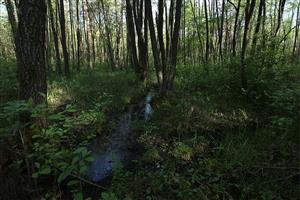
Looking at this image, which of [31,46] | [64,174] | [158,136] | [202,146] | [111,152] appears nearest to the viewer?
[64,174]

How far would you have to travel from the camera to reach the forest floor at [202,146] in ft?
9.73

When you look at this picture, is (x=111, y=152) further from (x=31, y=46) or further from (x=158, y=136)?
(x=31, y=46)

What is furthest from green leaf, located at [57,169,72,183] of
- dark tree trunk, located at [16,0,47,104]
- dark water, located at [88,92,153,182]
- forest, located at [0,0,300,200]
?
dark tree trunk, located at [16,0,47,104]

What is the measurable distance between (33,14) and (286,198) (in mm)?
4850

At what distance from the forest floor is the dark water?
0.26 meters

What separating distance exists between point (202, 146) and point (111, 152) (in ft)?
6.41

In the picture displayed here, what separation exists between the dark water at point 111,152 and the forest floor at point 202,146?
0.86 ft

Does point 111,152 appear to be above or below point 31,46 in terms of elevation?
below

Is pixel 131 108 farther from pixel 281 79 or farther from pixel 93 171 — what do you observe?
pixel 281 79

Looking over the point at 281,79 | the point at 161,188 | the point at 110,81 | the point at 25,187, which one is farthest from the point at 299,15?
the point at 25,187

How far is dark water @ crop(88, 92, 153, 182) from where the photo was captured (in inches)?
153

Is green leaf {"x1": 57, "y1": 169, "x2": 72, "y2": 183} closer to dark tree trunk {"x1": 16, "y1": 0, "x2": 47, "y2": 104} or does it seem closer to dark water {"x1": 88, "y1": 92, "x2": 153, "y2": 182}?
dark water {"x1": 88, "y1": 92, "x2": 153, "y2": 182}

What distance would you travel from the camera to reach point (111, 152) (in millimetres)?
4641

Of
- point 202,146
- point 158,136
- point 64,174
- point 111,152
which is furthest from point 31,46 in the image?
point 202,146
